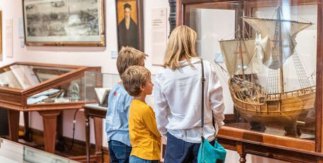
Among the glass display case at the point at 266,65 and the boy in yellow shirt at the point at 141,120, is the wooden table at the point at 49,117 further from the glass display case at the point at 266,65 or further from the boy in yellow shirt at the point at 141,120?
the boy in yellow shirt at the point at 141,120

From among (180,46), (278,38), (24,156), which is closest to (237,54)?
(278,38)

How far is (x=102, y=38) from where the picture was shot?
5.97 metres

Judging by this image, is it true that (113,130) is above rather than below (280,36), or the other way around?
below

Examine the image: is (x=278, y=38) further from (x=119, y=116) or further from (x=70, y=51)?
(x=70, y=51)

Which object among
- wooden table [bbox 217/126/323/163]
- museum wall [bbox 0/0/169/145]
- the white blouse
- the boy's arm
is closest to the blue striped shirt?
the boy's arm

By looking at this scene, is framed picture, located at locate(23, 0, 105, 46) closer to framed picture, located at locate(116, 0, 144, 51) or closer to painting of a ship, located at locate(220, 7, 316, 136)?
framed picture, located at locate(116, 0, 144, 51)

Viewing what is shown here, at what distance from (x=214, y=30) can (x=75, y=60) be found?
308 centimetres

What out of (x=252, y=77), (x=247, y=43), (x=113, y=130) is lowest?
(x=113, y=130)

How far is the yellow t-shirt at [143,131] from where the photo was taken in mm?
→ 3152

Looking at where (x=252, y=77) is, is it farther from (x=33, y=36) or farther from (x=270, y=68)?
(x=33, y=36)

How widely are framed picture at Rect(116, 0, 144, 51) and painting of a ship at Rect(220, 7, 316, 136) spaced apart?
6.51ft

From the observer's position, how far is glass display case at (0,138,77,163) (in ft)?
7.51

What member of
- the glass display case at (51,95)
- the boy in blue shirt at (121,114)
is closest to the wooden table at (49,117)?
the glass display case at (51,95)

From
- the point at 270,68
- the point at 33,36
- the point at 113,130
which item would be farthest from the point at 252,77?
the point at 33,36
